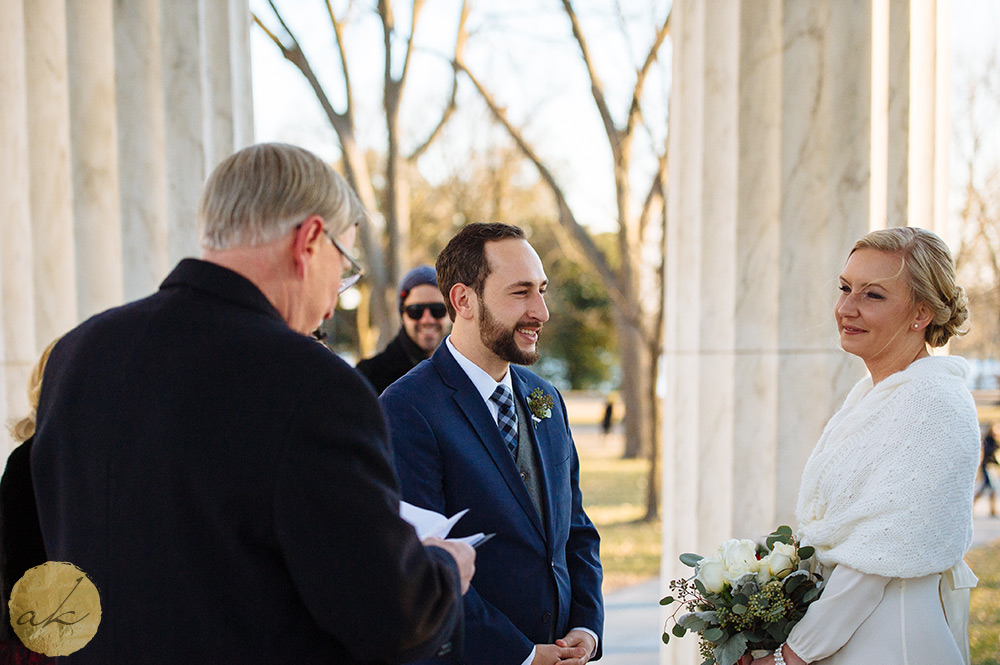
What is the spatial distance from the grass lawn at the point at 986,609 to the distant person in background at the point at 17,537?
5.38 meters

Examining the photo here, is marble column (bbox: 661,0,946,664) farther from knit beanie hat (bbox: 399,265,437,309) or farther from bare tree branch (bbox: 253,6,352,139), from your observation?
bare tree branch (bbox: 253,6,352,139)

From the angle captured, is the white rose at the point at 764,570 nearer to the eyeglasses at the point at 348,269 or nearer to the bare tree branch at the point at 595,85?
the eyeglasses at the point at 348,269

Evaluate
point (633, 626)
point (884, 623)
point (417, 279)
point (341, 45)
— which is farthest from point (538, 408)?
point (341, 45)

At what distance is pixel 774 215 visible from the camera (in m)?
4.15

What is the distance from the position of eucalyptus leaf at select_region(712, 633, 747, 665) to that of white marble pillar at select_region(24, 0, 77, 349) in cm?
325

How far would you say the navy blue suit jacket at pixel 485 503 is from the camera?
2.45 metres

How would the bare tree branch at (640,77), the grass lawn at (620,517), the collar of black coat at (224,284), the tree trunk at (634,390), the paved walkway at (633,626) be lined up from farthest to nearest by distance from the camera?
the tree trunk at (634,390), the bare tree branch at (640,77), the grass lawn at (620,517), the paved walkway at (633,626), the collar of black coat at (224,284)

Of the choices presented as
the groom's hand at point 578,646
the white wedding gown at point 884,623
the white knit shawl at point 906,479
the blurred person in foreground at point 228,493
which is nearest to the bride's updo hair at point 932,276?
the white knit shawl at point 906,479

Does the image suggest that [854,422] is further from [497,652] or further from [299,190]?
[299,190]

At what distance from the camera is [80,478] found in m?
1.50

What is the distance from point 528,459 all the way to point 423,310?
1979 mm

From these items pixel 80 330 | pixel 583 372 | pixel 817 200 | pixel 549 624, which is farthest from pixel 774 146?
pixel 583 372

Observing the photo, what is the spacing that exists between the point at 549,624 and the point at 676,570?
219 centimetres

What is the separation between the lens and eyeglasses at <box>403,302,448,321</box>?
4.57m
